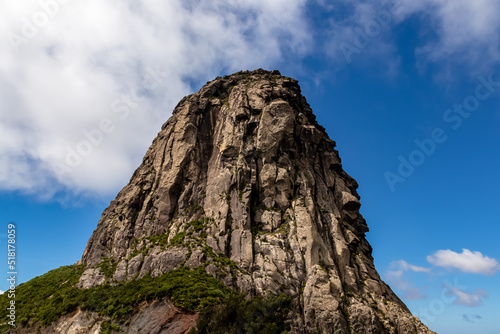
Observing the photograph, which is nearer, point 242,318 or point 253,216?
point 242,318

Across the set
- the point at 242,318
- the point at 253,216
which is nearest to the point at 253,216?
the point at 253,216

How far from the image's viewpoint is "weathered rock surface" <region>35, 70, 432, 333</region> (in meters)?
41.8

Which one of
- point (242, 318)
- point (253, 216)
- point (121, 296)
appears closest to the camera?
point (242, 318)

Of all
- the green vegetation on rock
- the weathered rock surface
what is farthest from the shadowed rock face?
the green vegetation on rock

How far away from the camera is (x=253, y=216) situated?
51.4 metres

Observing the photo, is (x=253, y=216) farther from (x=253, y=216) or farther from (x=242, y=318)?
(x=242, y=318)

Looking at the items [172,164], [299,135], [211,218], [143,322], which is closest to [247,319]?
[143,322]

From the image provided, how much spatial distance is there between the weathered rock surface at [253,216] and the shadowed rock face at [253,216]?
173 millimetres

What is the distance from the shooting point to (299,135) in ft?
208

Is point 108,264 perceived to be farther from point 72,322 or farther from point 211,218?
point 211,218

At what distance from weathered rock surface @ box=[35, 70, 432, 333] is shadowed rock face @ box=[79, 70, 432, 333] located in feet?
0.57

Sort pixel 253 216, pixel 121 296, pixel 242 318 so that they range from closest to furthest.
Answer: pixel 242 318 → pixel 121 296 → pixel 253 216

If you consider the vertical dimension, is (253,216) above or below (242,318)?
above

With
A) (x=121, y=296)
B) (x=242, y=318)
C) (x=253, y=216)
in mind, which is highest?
(x=253, y=216)
